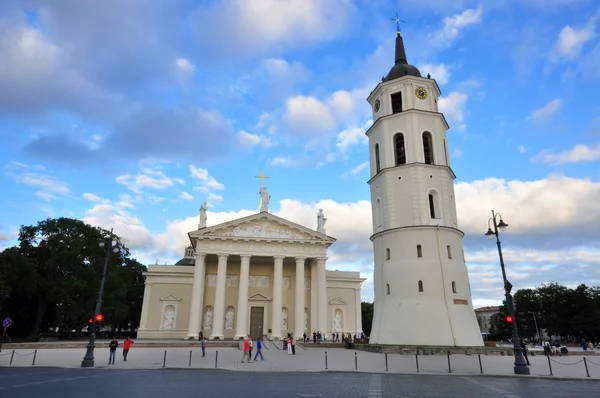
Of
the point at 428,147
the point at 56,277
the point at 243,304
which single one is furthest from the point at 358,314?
the point at 56,277

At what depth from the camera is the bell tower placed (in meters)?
28.2

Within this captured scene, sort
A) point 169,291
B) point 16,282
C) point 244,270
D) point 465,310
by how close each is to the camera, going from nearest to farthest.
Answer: point 465,310
point 16,282
point 244,270
point 169,291

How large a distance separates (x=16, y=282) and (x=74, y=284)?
5006mm

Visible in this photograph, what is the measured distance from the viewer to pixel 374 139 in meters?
36.1

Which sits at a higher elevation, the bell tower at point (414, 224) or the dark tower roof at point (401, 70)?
the dark tower roof at point (401, 70)

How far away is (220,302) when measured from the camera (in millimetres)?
40219

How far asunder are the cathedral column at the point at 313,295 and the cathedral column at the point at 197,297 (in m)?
11.8

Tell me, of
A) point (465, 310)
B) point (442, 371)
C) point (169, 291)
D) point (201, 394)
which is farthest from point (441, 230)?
point (169, 291)

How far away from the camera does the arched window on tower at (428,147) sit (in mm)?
33438

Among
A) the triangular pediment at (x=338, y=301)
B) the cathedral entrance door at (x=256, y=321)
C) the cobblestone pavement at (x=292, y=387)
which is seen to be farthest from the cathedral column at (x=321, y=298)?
the cobblestone pavement at (x=292, y=387)

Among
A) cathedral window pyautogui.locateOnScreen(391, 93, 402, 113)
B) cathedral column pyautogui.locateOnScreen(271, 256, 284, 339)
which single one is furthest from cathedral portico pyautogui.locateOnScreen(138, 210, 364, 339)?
cathedral window pyautogui.locateOnScreen(391, 93, 402, 113)

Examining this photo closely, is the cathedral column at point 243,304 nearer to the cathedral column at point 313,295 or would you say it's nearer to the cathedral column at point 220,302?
the cathedral column at point 220,302

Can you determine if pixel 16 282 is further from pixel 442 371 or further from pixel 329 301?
pixel 442 371

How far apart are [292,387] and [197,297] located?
97.8 ft
